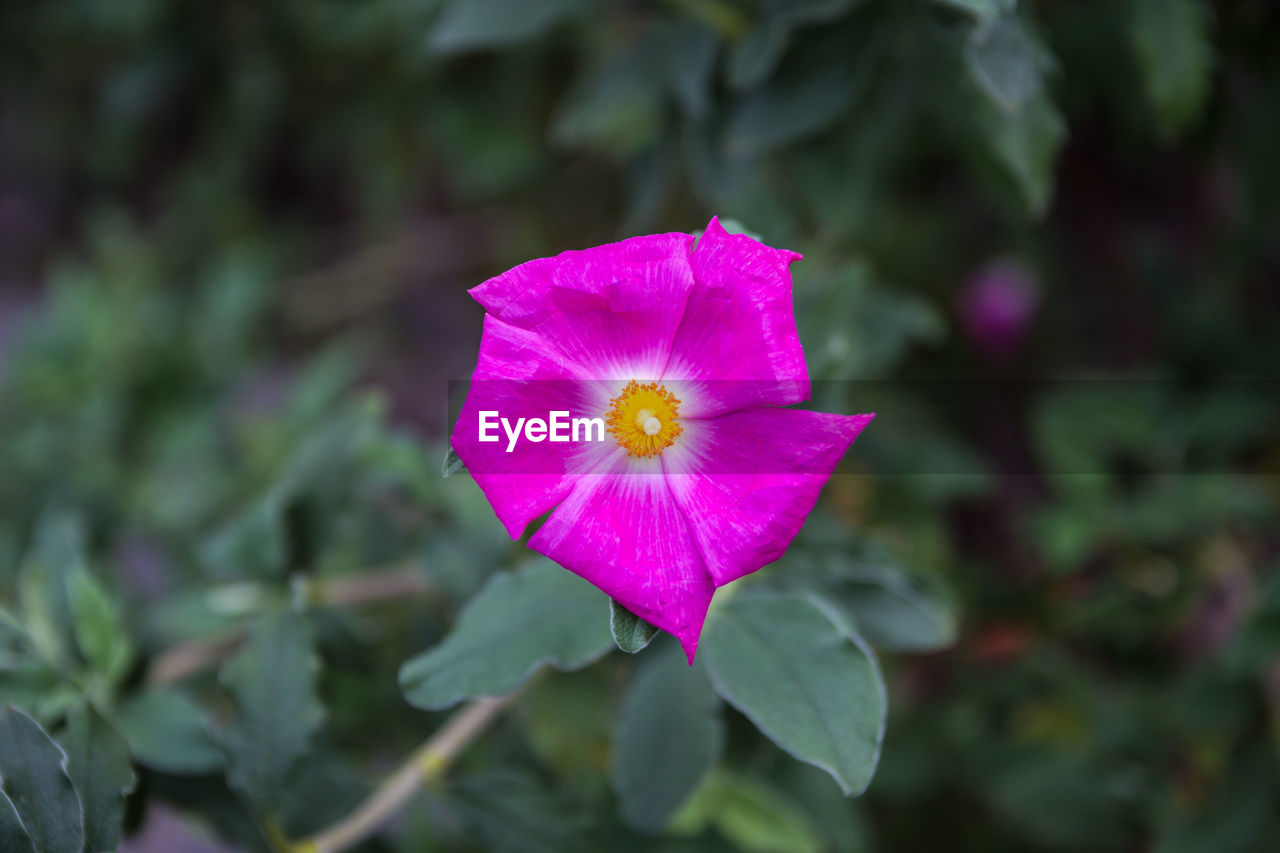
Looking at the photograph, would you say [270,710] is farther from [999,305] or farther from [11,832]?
[999,305]

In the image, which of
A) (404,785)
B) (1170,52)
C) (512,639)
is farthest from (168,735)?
(1170,52)

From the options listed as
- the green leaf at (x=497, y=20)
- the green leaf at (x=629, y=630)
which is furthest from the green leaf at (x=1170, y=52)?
the green leaf at (x=629, y=630)

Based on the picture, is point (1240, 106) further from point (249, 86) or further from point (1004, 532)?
point (249, 86)

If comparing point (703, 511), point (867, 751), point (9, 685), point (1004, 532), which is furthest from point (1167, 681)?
point (9, 685)

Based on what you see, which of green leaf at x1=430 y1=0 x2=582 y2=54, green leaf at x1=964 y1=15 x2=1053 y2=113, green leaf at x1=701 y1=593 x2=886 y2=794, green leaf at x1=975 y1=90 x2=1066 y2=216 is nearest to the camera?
green leaf at x1=701 y1=593 x2=886 y2=794

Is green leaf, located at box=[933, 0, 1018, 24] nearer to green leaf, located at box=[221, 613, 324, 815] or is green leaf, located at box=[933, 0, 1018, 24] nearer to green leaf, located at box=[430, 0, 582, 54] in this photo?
green leaf, located at box=[430, 0, 582, 54]

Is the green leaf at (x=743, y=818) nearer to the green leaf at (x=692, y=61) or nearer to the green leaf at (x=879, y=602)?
the green leaf at (x=879, y=602)

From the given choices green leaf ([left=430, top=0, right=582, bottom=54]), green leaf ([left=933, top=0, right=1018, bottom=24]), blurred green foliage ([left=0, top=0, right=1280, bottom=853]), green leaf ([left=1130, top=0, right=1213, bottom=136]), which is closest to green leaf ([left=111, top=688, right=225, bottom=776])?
blurred green foliage ([left=0, top=0, right=1280, bottom=853])
